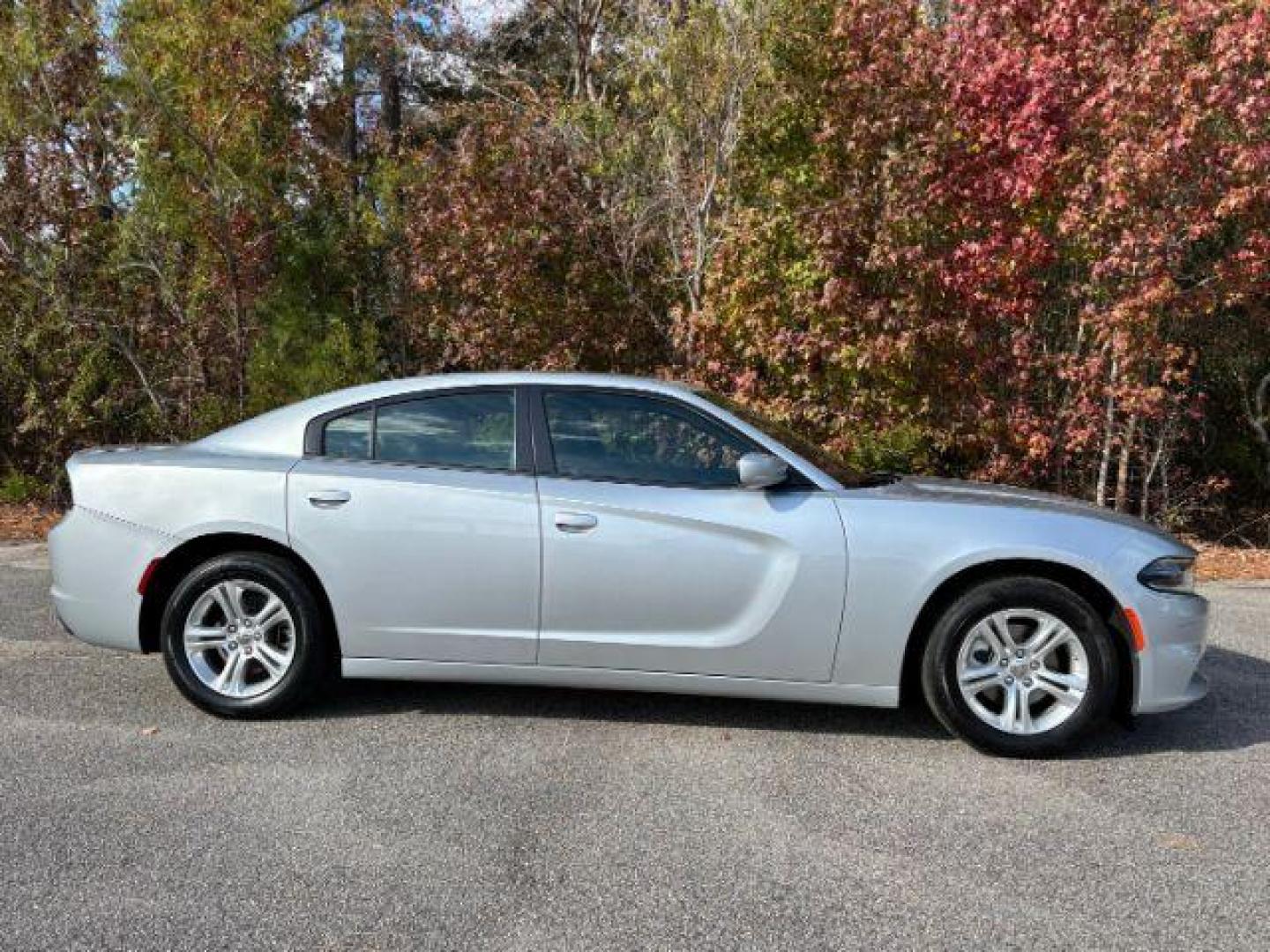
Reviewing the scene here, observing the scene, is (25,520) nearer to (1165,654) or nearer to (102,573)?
(102,573)

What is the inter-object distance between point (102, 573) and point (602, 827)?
255 cm

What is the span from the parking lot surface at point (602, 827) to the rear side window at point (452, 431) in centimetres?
113

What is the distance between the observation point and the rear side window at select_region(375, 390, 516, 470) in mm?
4535

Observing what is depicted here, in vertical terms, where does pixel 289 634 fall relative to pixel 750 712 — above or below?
above

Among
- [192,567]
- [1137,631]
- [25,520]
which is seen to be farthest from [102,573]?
[25,520]

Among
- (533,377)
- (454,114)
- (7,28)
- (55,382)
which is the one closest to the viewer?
(533,377)

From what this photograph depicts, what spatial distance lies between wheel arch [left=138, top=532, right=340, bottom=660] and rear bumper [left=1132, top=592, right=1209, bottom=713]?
A: 10.7 feet

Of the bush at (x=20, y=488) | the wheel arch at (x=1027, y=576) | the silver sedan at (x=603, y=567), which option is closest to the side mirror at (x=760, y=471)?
the silver sedan at (x=603, y=567)

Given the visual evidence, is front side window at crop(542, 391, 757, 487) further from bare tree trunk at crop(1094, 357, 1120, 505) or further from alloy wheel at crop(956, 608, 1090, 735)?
bare tree trunk at crop(1094, 357, 1120, 505)

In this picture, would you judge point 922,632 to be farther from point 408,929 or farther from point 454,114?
point 454,114

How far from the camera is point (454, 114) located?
13.0 metres

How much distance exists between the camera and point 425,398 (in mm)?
4672

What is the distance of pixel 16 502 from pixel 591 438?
29.2 ft

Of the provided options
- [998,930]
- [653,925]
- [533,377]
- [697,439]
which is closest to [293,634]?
[533,377]
